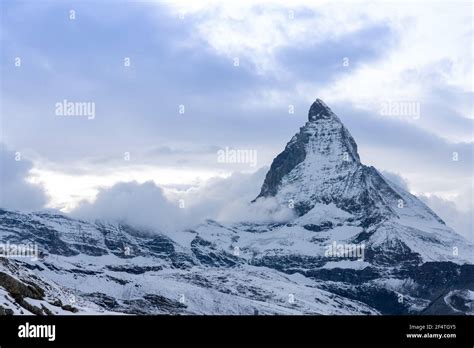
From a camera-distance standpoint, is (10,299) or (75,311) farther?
(75,311)
